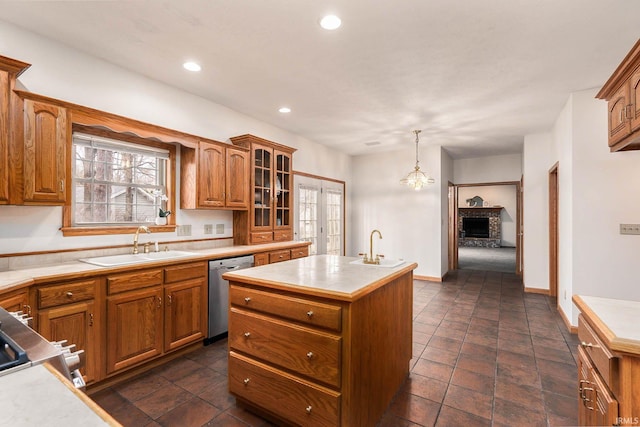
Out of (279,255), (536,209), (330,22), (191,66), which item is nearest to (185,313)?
(279,255)

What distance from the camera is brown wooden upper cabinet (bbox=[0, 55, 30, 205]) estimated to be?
1993 mm

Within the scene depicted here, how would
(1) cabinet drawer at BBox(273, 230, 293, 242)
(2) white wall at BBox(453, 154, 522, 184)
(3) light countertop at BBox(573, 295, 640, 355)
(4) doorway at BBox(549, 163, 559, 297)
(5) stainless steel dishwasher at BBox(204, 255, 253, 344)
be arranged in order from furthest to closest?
1. (2) white wall at BBox(453, 154, 522, 184)
2. (4) doorway at BBox(549, 163, 559, 297)
3. (1) cabinet drawer at BBox(273, 230, 293, 242)
4. (5) stainless steel dishwasher at BBox(204, 255, 253, 344)
5. (3) light countertop at BBox(573, 295, 640, 355)

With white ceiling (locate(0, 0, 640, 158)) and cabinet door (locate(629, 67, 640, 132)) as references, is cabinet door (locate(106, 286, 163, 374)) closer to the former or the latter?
white ceiling (locate(0, 0, 640, 158))

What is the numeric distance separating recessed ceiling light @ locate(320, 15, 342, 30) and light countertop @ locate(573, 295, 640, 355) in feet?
7.27

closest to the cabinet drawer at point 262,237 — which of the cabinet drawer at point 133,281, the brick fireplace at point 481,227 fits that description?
the cabinet drawer at point 133,281

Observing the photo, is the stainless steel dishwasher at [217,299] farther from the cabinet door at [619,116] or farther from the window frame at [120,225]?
the cabinet door at [619,116]

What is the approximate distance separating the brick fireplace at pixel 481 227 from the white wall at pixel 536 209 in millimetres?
8142

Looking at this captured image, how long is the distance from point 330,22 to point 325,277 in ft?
5.94

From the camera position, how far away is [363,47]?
2.50m

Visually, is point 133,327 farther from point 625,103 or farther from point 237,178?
point 625,103

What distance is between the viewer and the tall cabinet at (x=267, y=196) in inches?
154

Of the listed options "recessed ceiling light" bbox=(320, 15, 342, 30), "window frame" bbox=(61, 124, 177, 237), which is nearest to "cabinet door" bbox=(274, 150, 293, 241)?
"window frame" bbox=(61, 124, 177, 237)

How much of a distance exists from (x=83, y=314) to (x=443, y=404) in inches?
103

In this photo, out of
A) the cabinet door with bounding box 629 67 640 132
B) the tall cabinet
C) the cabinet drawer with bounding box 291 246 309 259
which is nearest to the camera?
the cabinet door with bounding box 629 67 640 132
